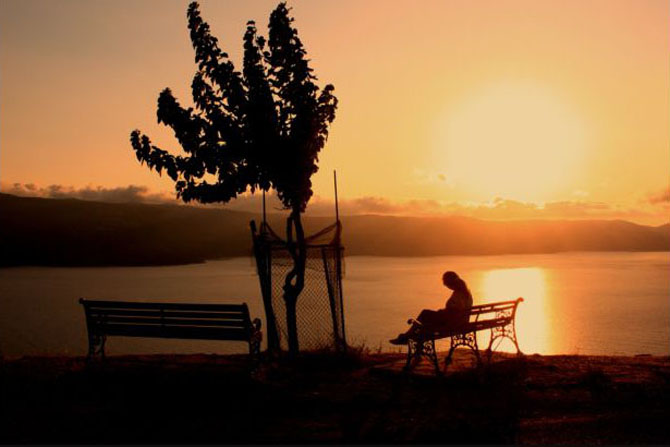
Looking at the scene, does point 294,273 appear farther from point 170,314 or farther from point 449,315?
point 449,315

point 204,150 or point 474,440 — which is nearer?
point 474,440

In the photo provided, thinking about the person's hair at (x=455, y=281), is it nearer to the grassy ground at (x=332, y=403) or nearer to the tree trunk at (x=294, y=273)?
the grassy ground at (x=332, y=403)

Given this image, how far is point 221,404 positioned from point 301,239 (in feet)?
14.8

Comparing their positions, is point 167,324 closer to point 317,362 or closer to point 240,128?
point 317,362

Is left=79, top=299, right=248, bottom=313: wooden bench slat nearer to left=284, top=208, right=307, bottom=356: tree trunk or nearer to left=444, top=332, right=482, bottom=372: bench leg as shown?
left=284, top=208, right=307, bottom=356: tree trunk

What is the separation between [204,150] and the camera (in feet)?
39.5

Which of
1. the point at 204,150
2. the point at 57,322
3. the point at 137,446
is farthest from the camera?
the point at 57,322

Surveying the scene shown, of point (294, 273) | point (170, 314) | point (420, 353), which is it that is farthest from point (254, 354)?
point (420, 353)

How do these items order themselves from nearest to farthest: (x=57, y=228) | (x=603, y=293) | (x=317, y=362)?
1. (x=317, y=362)
2. (x=603, y=293)
3. (x=57, y=228)

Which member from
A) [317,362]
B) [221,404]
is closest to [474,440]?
[221,404]

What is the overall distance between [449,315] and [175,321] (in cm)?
439

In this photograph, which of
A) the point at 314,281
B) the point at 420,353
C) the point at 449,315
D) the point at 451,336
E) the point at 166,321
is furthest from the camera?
the point at 314,281

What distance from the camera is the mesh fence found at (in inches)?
468

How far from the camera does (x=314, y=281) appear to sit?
13289 mm
